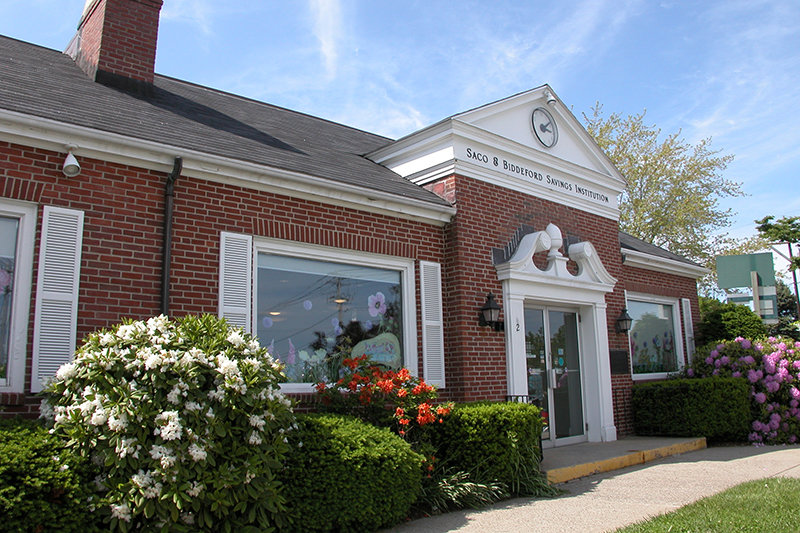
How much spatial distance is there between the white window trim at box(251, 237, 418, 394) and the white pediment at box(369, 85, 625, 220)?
1.70 metres

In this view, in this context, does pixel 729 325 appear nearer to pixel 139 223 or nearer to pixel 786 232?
pixel 786 232

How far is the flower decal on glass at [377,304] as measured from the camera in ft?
27.8

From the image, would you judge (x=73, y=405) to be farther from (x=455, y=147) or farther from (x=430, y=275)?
(x=455, y=147)

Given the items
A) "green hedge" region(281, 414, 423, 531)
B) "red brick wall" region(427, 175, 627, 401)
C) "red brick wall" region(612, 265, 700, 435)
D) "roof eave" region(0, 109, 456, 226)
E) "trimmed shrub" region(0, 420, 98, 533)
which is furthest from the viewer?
"red brick wall" region(612, 265, 700, 435)

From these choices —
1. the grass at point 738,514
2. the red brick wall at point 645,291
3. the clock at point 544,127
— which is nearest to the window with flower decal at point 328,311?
the clock at point 544,127

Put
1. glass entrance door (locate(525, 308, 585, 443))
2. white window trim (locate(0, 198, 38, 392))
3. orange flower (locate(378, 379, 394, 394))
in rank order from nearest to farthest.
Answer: white window trim (locate(0, 198, 38, 392))
orange flower (locate(378, 379, 394, 394))
glass entrance door (locate(525, 308, 585, 443))

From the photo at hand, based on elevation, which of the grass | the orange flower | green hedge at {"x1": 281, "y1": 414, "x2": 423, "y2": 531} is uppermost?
the orange flower

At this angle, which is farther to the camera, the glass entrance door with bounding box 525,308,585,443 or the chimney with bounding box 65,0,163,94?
the glass entrance door with bounding box 525,308,585,443

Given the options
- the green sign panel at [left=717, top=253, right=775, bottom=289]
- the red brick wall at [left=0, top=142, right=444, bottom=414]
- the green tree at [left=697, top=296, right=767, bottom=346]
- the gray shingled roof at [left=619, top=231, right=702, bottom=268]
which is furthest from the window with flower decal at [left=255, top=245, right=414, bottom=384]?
the green sign panel at [left=717, top=253, right=775, bottom=289]

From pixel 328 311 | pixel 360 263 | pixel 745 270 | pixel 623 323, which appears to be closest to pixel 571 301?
pixel 623 323

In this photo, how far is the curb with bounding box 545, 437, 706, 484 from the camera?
308 inches

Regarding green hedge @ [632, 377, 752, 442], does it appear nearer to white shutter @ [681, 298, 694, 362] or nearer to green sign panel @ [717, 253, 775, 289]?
white shutter @ [681, 298, 694, 362]

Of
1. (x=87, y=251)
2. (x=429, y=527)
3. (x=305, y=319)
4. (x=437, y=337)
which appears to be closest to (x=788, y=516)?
(x=429, y=527)

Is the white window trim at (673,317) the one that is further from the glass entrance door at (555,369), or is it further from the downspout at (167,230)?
the downspout at (167,230)
